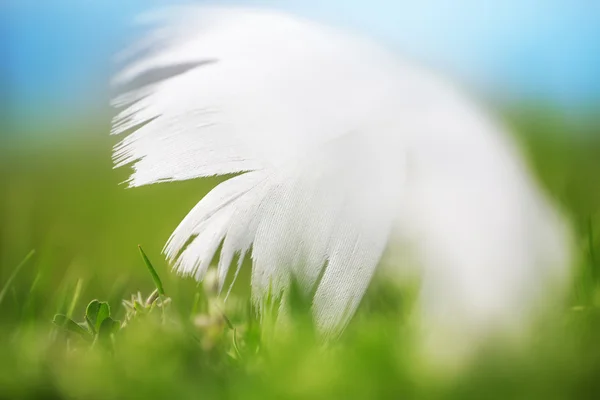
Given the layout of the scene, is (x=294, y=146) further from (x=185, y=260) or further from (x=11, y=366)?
(x=11, y=366)

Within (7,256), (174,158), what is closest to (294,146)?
(174,158)

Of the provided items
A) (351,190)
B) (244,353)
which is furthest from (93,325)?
(351,190)

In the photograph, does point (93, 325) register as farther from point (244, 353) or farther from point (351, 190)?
point (351, 190)

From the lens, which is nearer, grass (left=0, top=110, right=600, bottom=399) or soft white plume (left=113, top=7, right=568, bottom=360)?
grass (left=0, top=110, right=600, bottom=399)

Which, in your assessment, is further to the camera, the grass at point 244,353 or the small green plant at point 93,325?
the small green plant at point 93,325

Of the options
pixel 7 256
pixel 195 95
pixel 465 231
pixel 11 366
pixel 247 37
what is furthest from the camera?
pixel 7 256

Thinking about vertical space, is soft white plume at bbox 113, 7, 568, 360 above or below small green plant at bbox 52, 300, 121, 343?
above

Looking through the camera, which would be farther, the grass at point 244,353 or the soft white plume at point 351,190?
the soft white plume at point 351,190

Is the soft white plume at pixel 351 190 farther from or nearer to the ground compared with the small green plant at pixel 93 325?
farther from the ground
